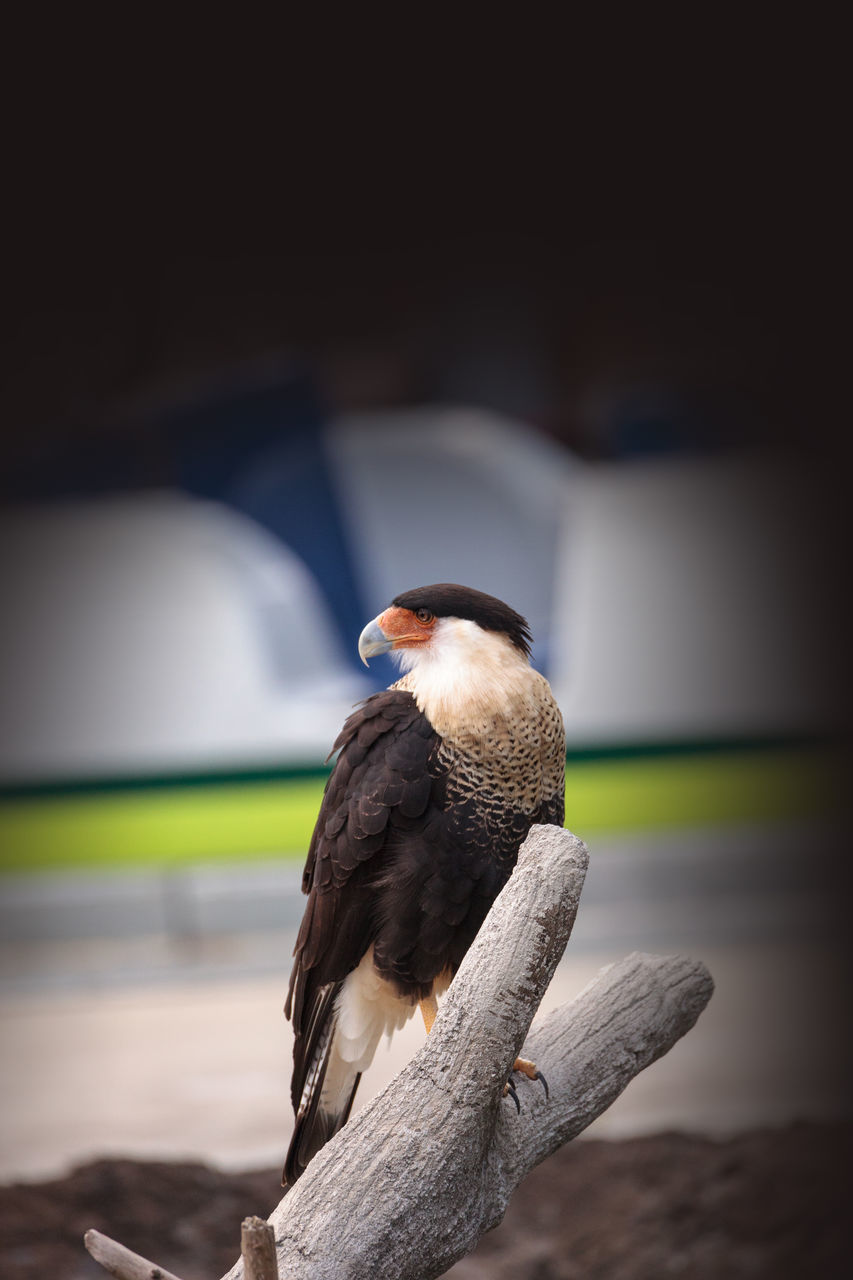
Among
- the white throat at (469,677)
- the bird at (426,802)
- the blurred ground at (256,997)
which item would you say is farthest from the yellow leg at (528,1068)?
the blurred ground at (256,997)

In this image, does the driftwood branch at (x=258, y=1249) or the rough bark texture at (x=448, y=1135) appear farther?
the rough bark texture at (x=448, y=1135)

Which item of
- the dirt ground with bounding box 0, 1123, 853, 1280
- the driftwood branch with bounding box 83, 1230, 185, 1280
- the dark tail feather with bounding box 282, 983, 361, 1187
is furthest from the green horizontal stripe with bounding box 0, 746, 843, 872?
the driftwood branch with bounding box 83, 1230, 185, 1280

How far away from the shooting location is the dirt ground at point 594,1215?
164 centimetres

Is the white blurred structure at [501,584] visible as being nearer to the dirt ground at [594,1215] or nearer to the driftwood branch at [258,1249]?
the dirt ground at [594,1215]

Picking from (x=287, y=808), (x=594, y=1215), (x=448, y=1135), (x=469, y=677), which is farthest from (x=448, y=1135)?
(x=287, y=808)

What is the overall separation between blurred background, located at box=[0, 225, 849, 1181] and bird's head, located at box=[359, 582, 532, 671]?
6.31 ft

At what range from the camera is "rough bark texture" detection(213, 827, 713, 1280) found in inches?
34.8

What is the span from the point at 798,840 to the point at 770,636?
2.22ft

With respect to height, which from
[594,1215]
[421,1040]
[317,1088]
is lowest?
[421,1040]

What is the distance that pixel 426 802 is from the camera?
3.43ft

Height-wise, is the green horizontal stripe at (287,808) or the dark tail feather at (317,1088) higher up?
the dark tail feather at (317,1088)

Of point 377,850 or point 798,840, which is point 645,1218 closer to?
point 377,850

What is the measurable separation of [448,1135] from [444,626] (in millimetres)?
477

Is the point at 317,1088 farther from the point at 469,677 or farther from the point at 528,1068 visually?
the point at 469,677
